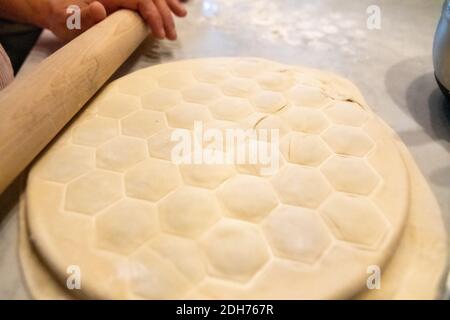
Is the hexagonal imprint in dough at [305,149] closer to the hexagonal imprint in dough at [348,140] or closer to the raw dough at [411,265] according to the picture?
the hexagonal imprint in dough at [348,140]

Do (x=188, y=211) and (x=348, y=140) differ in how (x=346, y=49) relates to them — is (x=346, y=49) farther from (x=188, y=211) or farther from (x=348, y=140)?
(x=188, y=211)

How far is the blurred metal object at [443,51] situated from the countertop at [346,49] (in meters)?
0.10

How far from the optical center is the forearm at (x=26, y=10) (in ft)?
3.25

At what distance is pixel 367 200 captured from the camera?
0.57m

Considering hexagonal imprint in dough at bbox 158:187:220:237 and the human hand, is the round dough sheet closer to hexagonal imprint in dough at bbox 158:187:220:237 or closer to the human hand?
hexagonal imprint in dough at bbox 158:187:220:237

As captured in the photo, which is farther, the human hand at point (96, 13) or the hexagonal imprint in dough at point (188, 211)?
the human hand at point (96, 13)

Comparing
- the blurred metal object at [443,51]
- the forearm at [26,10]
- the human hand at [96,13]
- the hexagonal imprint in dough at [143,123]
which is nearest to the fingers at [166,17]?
the human hand at [96,13]

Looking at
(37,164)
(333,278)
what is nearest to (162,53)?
(37,164)

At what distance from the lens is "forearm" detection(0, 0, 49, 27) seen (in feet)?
3.25

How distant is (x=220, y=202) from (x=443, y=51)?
558mm

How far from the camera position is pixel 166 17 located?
3.40 ft

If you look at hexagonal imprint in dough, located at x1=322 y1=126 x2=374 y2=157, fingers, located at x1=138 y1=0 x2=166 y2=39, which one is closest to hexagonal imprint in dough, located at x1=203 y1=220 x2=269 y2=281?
hexagonal imprint in dough, located at x1=322 y1=126 x2=374 y2=157

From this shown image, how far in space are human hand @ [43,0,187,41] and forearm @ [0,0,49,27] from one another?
1cm

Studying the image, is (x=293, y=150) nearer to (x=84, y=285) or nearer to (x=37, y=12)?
(x=84, y=285)
